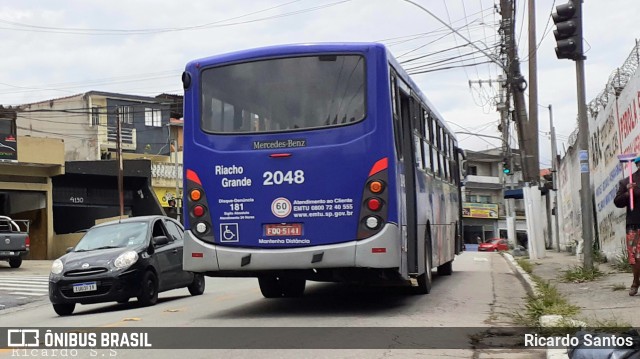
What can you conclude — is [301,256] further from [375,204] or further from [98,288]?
[98,288]

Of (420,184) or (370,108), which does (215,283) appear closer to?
(420,184)

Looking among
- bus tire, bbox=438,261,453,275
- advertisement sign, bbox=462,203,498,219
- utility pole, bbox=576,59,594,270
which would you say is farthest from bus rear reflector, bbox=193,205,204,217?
advertisement sign, bbox=462,203,498,219

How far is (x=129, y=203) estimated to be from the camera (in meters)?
43.8

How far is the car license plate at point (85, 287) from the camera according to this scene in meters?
12.2

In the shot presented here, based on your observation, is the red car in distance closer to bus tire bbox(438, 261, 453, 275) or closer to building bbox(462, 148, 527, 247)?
building bbox(462, 148, 527, 247)

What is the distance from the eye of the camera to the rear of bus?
31.9 feet

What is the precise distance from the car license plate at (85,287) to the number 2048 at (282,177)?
3.97 m

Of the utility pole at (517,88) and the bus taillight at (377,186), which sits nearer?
the bus taillight at (377,186)

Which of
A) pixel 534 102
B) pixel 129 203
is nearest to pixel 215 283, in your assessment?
pixel 534 102

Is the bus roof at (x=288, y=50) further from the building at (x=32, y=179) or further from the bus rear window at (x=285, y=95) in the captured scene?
the building at (x=32, y=179)

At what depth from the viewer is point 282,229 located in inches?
390

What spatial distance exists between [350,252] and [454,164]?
9.16 meters

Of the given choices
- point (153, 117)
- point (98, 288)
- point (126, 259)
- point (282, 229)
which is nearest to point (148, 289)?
point (126, 259)

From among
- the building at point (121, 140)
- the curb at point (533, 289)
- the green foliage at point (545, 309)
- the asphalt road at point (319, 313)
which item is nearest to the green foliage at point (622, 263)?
the curb at point (533, 289)
